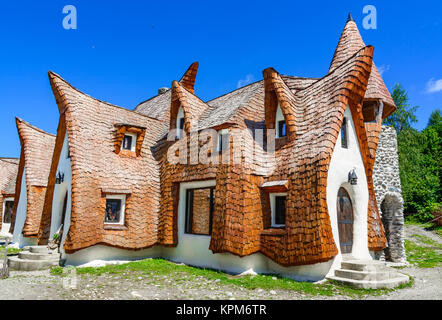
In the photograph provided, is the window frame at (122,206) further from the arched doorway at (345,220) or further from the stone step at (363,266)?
the stone step at (363,266)

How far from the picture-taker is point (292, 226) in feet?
25.5

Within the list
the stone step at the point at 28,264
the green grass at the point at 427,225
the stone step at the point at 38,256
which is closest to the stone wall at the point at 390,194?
the green grass at the point at 427,225

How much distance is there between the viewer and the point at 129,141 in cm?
1184

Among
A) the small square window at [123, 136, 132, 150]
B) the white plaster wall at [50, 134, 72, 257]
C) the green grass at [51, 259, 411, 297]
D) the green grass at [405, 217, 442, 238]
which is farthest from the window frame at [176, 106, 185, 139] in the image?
the green grass at [405, 217, 442, 238]

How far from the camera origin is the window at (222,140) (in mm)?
9664

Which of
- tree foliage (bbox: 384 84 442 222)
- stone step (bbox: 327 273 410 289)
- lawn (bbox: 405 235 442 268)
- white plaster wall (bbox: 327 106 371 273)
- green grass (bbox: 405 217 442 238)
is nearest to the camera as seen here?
stone step (bbox: 327 273 410 289)

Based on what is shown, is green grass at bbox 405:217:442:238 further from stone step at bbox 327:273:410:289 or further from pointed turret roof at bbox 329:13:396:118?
stone step at bbox 327:273:410:289

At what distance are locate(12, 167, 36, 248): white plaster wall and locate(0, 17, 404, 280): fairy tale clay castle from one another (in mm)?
1198

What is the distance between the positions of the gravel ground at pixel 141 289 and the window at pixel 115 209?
7.95 ft

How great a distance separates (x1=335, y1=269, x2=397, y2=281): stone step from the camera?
710 centimetres

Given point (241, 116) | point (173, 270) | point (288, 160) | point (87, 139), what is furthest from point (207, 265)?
point (87, 139)

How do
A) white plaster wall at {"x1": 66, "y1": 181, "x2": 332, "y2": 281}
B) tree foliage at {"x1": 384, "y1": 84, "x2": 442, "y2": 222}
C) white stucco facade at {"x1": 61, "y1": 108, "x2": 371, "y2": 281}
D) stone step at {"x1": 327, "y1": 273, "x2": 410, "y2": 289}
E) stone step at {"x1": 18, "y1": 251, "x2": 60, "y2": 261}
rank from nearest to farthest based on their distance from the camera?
stone step at {"x1": 327, "y1": 273, "x2": 410, "y2": 289}
white plaster wall at {"x1": 66, "y1": 181, "x2": 332, "y2": 281}
white stucco facade at {"x1": 61, "y1": 108, "x2": 371, "y2": 281}
stone step at {"x1": 18, "y1": 251, "x2": 60, "y2": 261}
tree foliage at {"x1": 384, "y1": 84, "x2": 442, "y2": 222}

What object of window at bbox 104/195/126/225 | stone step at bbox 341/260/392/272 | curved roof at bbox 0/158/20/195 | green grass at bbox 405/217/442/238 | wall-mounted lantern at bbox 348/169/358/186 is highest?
curved roof at bbox 0/158/20/195
